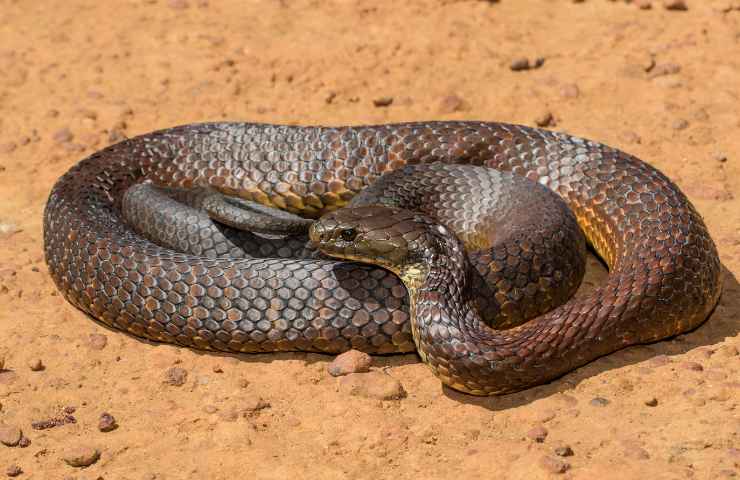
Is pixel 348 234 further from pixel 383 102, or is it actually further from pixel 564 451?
pixel 383 102

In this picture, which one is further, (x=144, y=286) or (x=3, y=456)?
(x=144, y=286)

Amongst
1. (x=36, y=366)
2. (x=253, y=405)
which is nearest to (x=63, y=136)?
(x=36, y=366)

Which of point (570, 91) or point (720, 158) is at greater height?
point (570, 91)

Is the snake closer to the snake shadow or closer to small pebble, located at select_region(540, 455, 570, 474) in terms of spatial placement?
the snake shadow

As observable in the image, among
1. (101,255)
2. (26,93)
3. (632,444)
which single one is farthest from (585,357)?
(26,93)

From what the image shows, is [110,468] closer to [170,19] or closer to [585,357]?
[585,357]

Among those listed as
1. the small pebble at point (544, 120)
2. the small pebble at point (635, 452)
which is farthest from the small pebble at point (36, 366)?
the small pebble at point (544, 120)

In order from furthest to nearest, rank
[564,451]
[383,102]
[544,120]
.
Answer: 1. [383,102]
2. [544,120]
3. [564,451]
